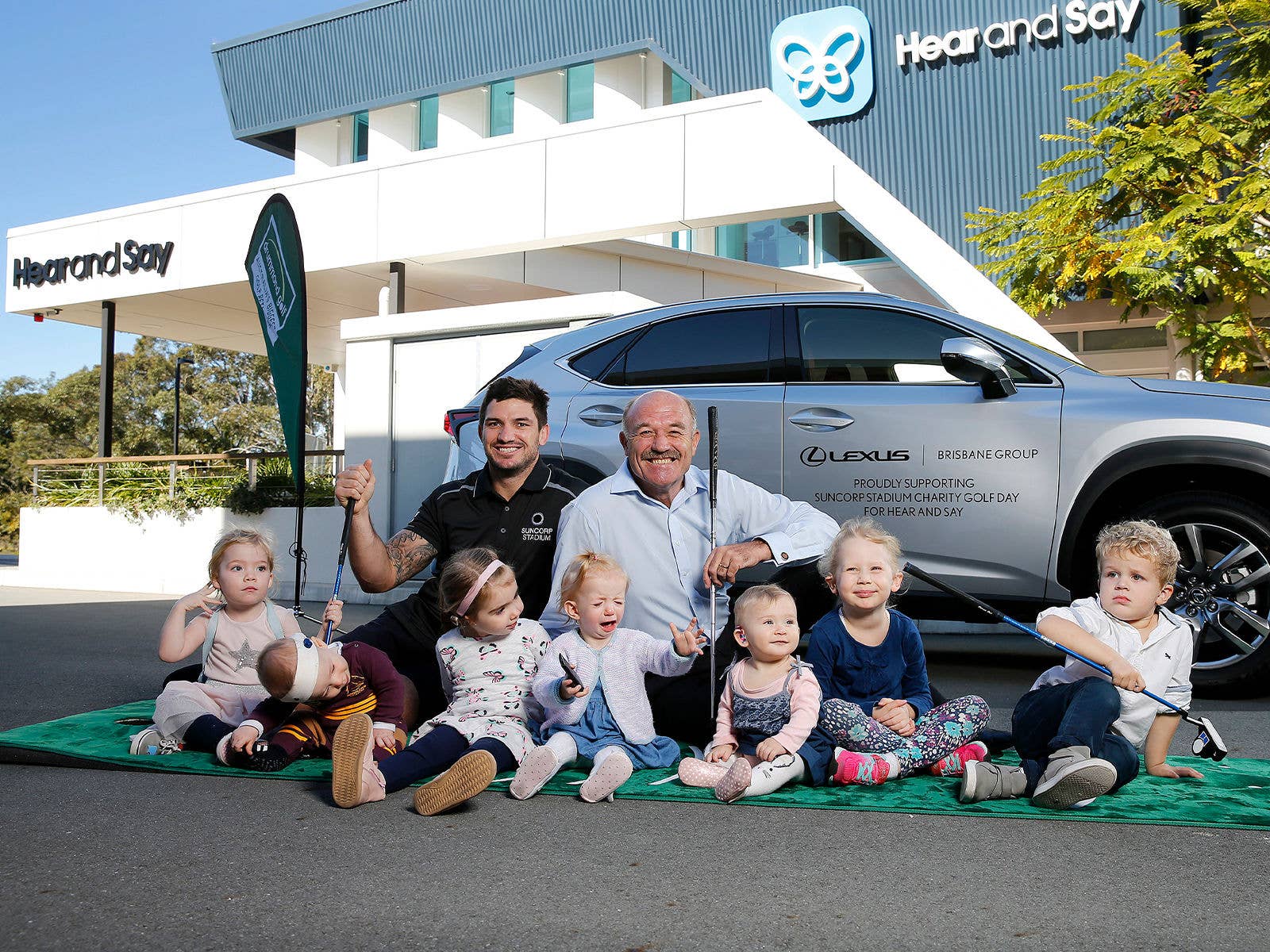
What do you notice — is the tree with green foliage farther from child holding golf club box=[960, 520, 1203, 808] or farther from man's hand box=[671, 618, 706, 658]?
man's hand box=[671, 618, 706, 658]

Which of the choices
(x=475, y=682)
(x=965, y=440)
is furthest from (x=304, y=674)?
(x=965, y=440)

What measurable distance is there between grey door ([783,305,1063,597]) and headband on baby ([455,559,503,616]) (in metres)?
2.43

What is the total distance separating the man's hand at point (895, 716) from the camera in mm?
3994

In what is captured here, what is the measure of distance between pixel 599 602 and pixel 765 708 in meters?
0.66

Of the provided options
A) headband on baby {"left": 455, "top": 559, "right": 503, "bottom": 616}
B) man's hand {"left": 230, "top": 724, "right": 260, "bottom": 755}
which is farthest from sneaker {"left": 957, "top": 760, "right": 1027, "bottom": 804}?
man's hand {"left": 230, "top": 724, "right": 260, "bottom": 755}

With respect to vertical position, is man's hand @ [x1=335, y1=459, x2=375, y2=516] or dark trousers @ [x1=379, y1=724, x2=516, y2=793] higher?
man's hand @ [x1=335, y1=459, x2=375, y2=516]

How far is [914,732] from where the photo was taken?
406 centimetres

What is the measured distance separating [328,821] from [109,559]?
1669 cm

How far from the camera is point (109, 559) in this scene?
18531 millimetres

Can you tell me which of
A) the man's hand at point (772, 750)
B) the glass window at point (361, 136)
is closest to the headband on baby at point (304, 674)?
the man's hand at point (772, 750)

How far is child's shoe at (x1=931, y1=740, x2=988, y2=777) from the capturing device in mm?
4102

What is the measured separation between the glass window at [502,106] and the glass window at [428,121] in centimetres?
144

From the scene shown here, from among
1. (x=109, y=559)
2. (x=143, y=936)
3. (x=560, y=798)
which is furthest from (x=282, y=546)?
(x=143, y=936)

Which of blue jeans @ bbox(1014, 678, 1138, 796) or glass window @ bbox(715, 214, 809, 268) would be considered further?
glass window @ bbox(715, 214, 809, 268)
